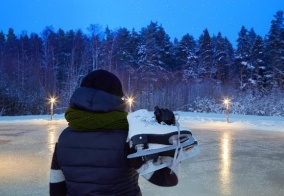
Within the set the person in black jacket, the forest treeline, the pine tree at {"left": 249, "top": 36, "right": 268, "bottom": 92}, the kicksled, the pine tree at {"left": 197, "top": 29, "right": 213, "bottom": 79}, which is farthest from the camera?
the pine tree at {"left": 197, "top": 29, "right": 213, "bottom": 79}

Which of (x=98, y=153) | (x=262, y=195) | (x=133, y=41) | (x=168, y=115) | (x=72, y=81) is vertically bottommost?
(x=262, y=195)

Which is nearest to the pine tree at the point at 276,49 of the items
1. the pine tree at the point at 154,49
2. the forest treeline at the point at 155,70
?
the forest treeline at the point at 155,70

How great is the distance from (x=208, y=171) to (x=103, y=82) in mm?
5120

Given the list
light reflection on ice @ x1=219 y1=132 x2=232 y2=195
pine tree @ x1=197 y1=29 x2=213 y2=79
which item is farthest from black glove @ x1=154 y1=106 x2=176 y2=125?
pine tree @ x1=197 y1=29 x2=213 y2=79

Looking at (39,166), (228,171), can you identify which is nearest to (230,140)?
(228,171)

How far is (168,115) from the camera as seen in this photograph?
1.67 m

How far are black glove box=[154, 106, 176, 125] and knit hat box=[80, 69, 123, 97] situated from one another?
0.30 meters

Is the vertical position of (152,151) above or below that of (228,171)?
above

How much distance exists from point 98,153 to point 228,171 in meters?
5.23

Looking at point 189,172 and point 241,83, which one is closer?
point 189,172

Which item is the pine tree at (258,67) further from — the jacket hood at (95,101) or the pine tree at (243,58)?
the jacket hood at (95,101)

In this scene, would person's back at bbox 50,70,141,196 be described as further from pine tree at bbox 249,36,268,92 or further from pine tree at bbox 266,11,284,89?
pine tree at bbox 249,36,268,92

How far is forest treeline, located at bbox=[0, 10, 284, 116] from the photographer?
2886cm

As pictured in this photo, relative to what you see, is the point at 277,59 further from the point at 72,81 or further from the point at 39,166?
the point at 39,166
